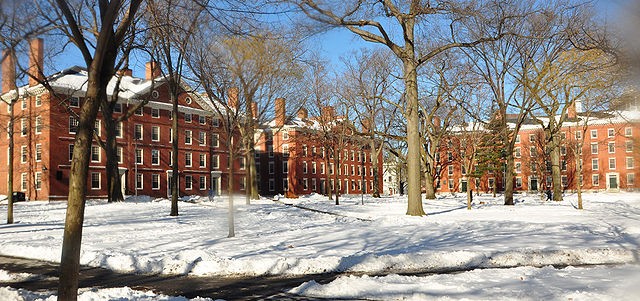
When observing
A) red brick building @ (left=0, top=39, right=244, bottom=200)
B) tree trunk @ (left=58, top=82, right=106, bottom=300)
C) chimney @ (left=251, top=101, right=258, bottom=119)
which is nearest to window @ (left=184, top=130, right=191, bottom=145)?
red brick building @ (left=0, top=39, right=244, bottom=200)

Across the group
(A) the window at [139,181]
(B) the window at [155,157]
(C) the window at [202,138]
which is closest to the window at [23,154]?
(A) the window at [139,181]

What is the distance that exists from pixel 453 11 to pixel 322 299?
506 inches

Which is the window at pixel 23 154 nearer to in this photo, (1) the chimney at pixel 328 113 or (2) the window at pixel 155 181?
(2) the window at pixel 155 181

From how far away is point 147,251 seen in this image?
539 inches

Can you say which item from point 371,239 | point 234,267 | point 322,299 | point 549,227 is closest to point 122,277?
point 234,267

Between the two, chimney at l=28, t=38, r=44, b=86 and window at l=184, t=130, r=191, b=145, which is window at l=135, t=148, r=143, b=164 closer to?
window at l=184, t=130, r=191, b=145

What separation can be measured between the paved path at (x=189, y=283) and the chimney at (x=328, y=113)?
3731cm

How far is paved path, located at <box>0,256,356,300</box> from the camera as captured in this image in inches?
333

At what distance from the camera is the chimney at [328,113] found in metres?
47.9

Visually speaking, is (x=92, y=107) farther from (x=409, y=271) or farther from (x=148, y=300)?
(x=409, y=271)

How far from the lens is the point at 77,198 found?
630 centimetres

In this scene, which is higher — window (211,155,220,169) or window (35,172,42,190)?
window (211,155,220,169)

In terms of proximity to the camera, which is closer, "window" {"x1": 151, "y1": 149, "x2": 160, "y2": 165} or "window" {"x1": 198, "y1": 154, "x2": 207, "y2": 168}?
"window" {"x1": 151, "y1": 149, "x2": 160, "y2": 165}

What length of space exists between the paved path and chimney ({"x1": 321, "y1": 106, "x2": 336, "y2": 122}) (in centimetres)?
3731
